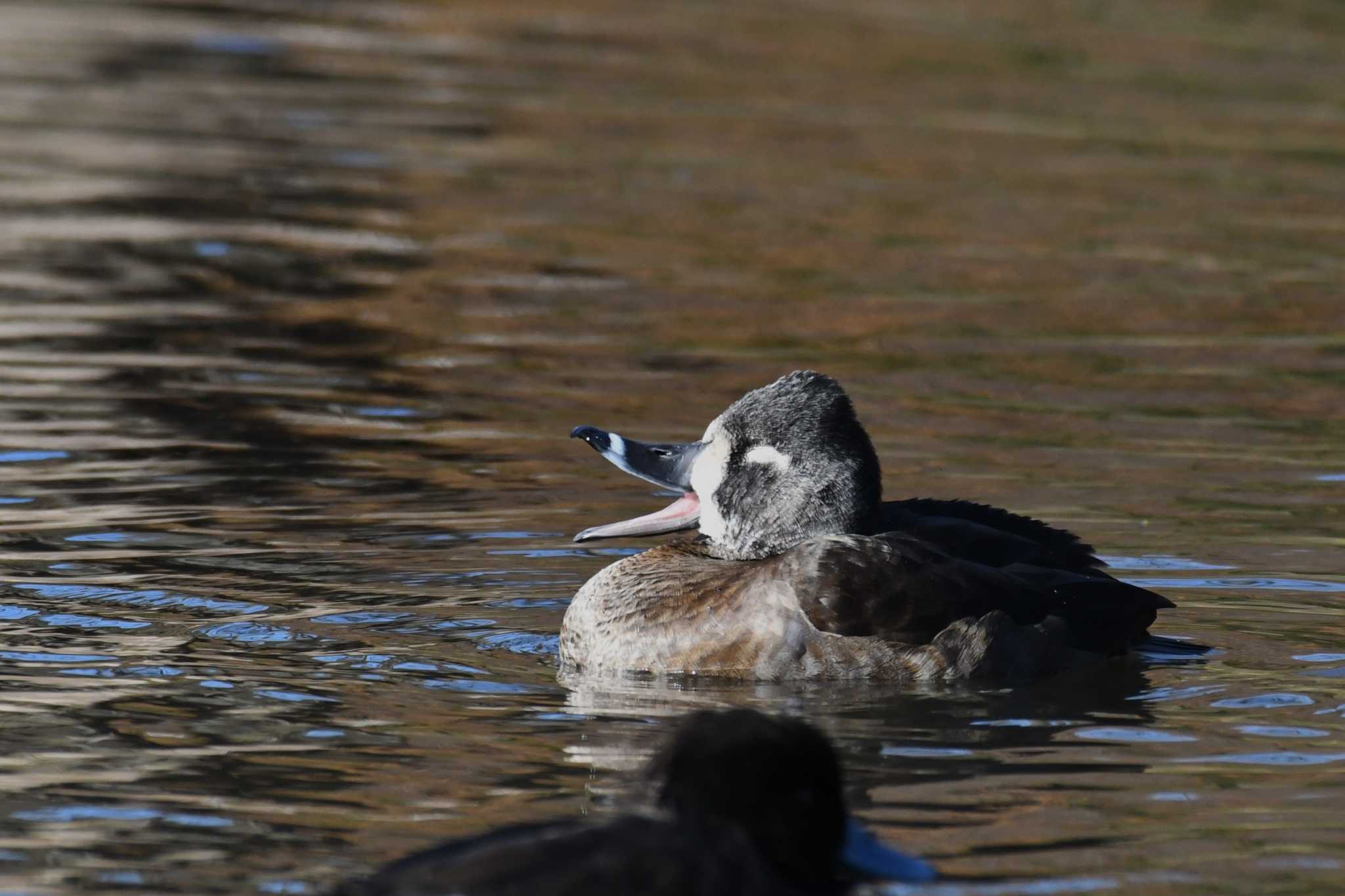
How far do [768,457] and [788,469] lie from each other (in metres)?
0.09

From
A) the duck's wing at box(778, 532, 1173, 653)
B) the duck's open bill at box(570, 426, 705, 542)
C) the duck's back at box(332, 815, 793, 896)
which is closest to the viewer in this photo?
the duck's back at box(332, 815, 793, 896)

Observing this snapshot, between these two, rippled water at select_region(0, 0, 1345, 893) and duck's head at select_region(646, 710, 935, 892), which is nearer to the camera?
duck's head at select_region(646, 710, 935, 892)

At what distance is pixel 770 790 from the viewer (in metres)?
4.90

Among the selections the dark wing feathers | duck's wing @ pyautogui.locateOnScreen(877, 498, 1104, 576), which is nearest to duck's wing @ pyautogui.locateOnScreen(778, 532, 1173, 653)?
the dark wing feathers

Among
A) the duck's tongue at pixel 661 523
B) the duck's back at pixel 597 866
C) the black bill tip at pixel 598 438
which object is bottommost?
the duck's back at pixel 597 866

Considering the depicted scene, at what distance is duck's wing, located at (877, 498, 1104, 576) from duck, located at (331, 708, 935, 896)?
3.00 metres

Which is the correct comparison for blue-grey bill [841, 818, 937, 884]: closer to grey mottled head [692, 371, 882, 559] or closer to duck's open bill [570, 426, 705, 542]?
grey mottled head [692, 371, 882, 559]

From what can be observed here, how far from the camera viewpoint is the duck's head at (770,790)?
4871 mm

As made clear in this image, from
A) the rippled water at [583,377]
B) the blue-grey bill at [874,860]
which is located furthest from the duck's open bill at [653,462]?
the blue-grey bill at [874,860]

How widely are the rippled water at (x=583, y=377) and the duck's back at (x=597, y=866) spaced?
0.90m

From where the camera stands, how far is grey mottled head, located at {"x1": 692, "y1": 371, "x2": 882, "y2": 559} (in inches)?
321

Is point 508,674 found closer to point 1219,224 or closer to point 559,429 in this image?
point 559,429

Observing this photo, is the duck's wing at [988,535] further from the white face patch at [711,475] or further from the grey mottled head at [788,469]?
the white face patch at [711,475]

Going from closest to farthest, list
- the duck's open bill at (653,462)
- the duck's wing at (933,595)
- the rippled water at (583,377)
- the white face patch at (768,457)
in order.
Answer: the rippled water at (583,377) → the duck's wing at (933,595) → the white face patch at (768,457) → the duck's open bill at (653,462)
